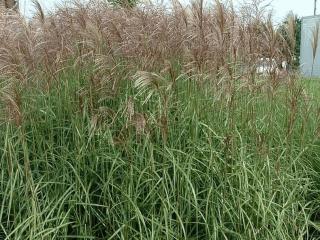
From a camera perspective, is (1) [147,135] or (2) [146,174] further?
(2) [146,174]

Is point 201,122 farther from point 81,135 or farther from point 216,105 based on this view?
point 81,135

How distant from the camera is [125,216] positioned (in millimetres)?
2984

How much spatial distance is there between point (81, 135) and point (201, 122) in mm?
818

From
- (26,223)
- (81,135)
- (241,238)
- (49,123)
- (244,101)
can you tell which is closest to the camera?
(26,223)

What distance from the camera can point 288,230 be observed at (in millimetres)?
3365

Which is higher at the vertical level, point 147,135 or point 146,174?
point 147,135

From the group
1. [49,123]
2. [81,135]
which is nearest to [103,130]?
[81,135]

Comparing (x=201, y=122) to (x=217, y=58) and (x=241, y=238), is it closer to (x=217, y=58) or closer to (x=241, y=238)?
(x=217, y=58)

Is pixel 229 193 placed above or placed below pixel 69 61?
below

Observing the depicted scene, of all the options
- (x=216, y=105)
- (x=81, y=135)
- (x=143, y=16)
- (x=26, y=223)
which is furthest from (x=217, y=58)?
(x=26, y=223)

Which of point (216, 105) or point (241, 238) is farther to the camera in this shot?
point (216, 105)

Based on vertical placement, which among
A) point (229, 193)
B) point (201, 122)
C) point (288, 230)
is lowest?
point (288, 230)

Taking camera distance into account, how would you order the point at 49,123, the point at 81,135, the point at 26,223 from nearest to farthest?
the point at 26,223 → the point at 81,135 → the point at 49,123

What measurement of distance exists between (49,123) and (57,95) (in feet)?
0.83
